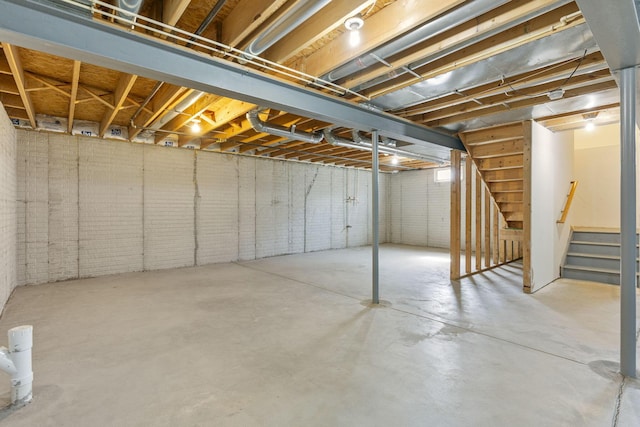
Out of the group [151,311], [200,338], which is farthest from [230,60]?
[151,311]

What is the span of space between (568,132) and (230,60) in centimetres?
560

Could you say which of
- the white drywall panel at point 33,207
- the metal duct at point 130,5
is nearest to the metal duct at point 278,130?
the metal duct at point 130,5

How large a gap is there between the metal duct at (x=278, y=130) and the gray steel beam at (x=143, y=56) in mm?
1028

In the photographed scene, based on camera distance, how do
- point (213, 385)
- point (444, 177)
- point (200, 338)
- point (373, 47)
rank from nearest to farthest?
point (213, 385) < point (373, 47) < point (200, 338) < point (444, 177)

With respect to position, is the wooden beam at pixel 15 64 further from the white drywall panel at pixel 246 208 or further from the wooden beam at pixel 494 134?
the wooden beam at pixel 494 134

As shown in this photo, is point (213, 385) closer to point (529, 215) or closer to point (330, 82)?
point (330, 82)

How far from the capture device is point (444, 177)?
8547 mm

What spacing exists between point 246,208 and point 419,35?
5365 millimetres

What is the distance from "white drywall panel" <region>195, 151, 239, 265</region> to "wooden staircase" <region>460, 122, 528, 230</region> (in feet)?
15.0

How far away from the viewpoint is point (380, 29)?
6.99ft

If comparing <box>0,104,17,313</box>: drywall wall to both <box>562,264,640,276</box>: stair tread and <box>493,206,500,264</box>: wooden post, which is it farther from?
<box>562,264,640,276</box>: stair tread

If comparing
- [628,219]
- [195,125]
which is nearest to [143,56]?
[195,125]

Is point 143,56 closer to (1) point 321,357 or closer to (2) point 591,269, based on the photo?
(1) point 321,357

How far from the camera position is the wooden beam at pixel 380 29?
189cm
